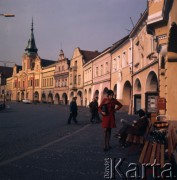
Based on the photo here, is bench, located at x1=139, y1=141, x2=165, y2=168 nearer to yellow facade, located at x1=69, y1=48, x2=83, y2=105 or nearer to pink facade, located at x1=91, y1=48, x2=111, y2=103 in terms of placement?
pink facade, located at x1=91, y1=48, x2=111, y2=103

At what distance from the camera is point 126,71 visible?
34.3 m

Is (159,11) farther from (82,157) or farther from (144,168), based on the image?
(144,168)

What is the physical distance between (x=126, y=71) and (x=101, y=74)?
14.8 meters

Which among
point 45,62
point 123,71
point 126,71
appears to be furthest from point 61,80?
point 126,71

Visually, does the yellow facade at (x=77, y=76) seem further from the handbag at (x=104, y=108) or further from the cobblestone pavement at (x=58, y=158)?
the handbag at (x=104, y=108)

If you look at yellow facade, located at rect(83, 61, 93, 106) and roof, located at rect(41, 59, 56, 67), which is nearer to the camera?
yellow facade, located at rect(83, 61, 93, 106)

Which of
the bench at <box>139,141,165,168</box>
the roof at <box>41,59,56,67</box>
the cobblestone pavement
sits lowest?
the cobblestone pavement

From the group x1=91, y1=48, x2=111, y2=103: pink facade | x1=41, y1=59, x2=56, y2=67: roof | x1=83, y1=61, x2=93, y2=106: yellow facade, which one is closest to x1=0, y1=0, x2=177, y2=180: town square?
x1=91, y1=48, x2=111, y2=103: pink facade

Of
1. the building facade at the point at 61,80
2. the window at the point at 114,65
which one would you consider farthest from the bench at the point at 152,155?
the building facade at the point at 61,80

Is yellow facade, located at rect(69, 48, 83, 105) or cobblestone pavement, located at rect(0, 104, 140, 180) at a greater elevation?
yellow facade, located at rect(69, 48, 83, 105)

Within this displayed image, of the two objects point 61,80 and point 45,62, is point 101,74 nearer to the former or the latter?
point 61,80

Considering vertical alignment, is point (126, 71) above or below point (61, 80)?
below

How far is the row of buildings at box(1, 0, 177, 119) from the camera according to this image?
1483 cm

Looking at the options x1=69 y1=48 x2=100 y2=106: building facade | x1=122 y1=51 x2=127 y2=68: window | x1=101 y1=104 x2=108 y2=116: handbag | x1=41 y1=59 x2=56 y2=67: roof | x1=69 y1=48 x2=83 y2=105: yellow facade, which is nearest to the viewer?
x1=101 y1=104 x2=108 y2=116: handbag
